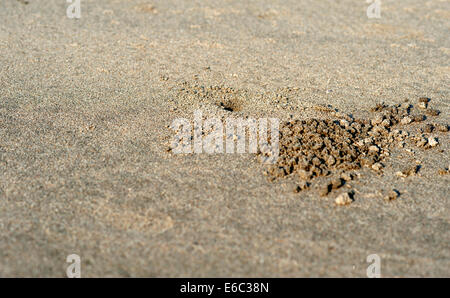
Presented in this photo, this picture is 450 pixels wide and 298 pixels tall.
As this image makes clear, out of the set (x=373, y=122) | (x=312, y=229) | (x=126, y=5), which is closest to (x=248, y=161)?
(x=312, y=229)

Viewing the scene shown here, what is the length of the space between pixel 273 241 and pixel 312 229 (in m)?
0.30

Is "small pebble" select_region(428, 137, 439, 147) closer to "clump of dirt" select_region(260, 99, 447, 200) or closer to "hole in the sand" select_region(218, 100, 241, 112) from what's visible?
"clump of dirt" select_region(260, 99, 447, 200)

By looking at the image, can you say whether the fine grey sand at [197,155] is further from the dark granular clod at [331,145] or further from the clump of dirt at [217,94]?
the dark granular clod at [331,145]

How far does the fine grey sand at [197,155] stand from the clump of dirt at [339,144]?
0.11 metres

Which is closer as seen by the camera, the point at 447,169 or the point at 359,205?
the point at 359,205

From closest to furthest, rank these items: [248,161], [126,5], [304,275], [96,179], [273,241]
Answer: [304,275] < [273,241] < [96,179] < [248,161] < [126,5]

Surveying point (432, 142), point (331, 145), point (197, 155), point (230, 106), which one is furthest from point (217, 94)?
point (432, 142)

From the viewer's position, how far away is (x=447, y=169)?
3.44m

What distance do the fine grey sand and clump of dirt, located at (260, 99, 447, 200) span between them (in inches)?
4.2

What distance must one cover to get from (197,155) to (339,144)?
1213mm

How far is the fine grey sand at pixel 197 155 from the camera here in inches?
105

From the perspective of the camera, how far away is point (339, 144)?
11.7 feet

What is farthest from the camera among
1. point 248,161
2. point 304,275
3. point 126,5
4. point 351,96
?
point 126,5

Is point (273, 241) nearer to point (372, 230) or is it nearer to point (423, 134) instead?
point (372, 230)
